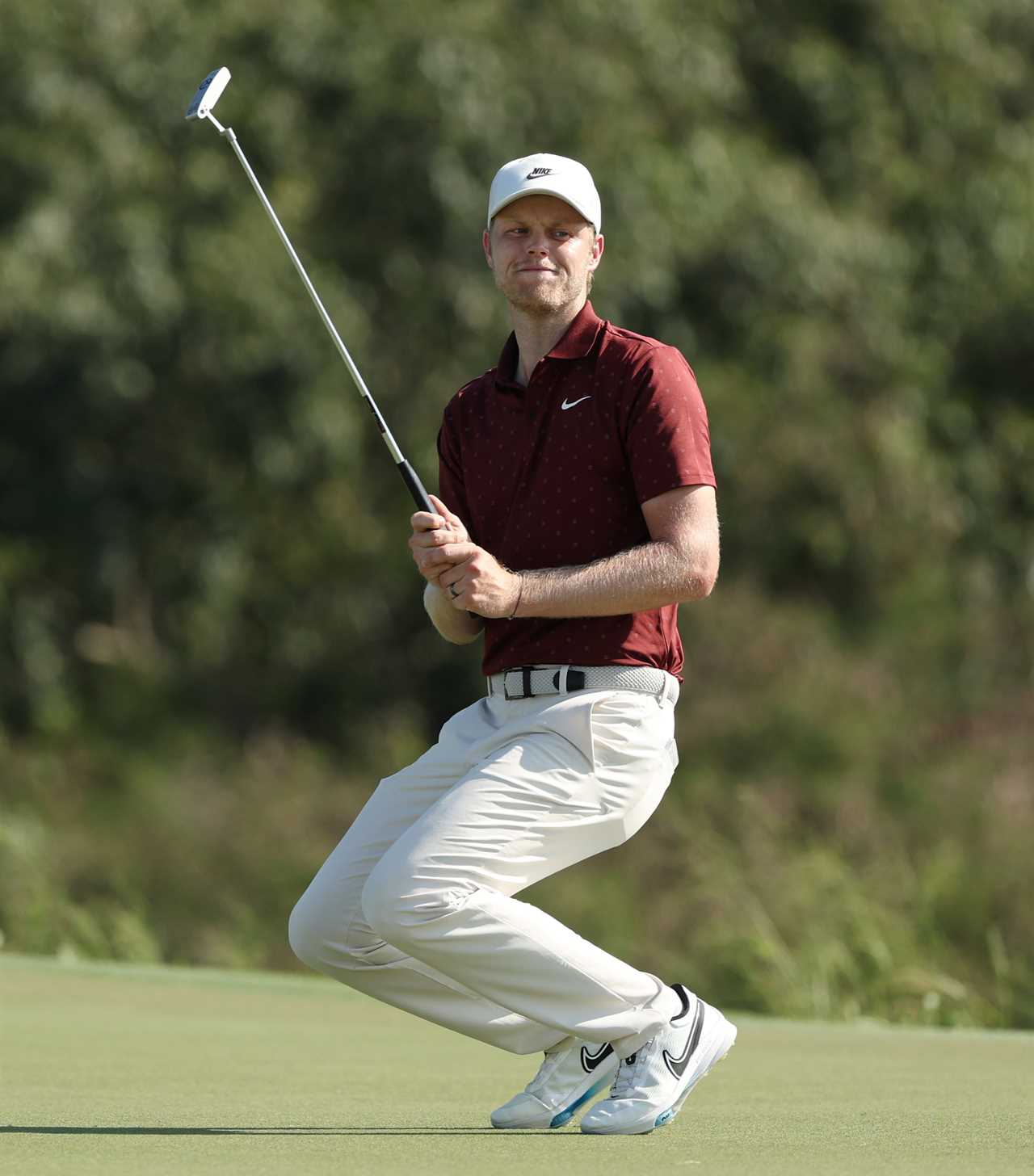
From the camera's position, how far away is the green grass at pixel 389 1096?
4434 millimetres

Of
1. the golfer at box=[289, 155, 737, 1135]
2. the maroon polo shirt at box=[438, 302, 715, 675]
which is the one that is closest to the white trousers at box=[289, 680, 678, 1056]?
the golfer at box=[289, 155, 737, 1135]

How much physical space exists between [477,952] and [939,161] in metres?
17.0

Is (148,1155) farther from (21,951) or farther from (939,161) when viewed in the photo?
(939,161)

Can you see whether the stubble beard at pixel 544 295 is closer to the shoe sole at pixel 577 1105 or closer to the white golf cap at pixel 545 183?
the white golf cap at pixel 545 183

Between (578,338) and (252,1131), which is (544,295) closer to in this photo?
(578,338)

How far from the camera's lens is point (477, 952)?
15.8 feet

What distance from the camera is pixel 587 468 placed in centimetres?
505

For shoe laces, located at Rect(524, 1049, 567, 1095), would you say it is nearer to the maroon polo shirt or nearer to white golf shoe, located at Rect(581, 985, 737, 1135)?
white golf shoe, located at Rect(581, 985, 737, 1135)

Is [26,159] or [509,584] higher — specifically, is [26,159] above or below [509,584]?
above

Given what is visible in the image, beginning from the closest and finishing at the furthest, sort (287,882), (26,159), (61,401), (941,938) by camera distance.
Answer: (941,938)
(287,882)
(26,159)
(61,401)

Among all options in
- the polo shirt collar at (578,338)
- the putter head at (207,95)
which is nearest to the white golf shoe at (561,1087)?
the polo shirt collar at (578,338)

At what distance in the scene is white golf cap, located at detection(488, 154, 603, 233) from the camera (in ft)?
16.8

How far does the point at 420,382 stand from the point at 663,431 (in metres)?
13.7

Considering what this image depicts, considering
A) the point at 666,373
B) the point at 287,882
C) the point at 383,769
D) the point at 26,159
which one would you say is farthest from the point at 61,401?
the point at 666,373
